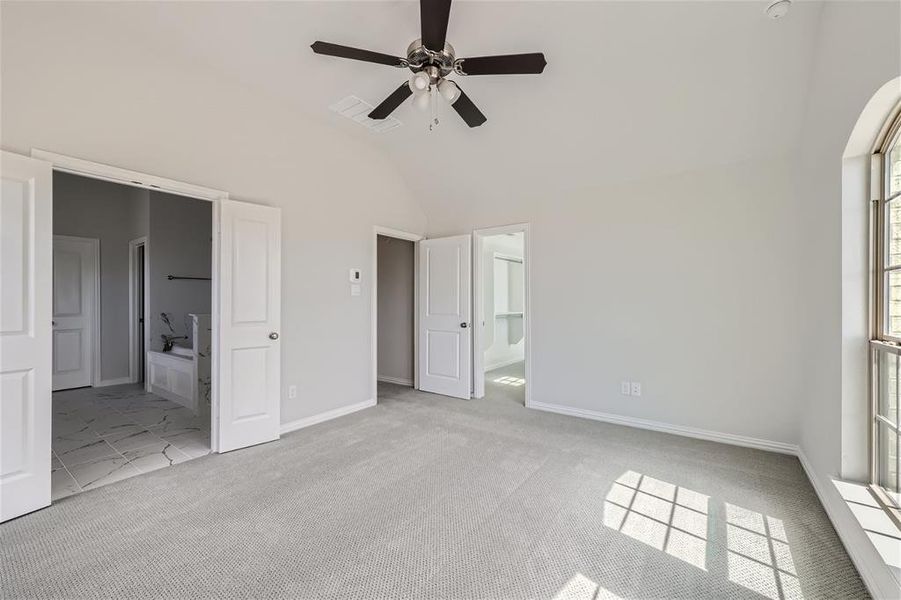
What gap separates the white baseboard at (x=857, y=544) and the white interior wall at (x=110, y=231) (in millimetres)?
7522

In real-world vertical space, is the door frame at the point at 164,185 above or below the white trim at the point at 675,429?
above

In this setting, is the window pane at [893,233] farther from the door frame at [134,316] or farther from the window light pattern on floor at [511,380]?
the door frame at [134,316]

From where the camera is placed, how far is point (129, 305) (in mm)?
5680

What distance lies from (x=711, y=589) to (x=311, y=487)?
2.22 metres

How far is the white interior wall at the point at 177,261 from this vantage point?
5309 mm

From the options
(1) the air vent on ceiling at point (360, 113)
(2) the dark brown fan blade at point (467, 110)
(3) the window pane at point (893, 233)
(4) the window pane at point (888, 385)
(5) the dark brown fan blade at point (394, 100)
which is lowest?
(4) the window pane at point (888, 385)

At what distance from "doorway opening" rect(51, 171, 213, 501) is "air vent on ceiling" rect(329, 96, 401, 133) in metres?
2.40

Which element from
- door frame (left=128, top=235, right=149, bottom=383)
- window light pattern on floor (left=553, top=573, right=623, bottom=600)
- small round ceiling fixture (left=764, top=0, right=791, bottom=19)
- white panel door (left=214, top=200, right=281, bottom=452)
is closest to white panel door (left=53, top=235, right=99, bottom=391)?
door frame (left=128, top=235, right=149, bottom=383)

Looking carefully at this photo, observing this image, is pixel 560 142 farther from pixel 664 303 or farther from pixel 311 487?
pixel 311 487

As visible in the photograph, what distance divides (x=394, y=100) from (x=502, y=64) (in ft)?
2.39

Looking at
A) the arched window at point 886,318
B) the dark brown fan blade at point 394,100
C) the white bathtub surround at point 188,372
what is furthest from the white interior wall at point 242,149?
the arched window at point 886,318

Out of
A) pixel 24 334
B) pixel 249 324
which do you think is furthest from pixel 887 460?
pixel 24 334

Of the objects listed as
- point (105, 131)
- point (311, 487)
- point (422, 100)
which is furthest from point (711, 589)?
point (105, 131)

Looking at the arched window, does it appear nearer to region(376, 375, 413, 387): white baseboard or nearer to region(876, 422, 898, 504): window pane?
region(876, 422, 898, 504): window pane
